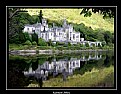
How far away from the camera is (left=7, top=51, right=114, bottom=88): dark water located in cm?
380

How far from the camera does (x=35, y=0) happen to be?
3.77m

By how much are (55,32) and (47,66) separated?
0.35m

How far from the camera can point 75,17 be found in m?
3.86

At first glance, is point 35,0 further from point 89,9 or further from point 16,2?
point 89,9

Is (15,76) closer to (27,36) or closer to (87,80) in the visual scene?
(27,36)

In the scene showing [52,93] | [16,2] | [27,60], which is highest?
[16,2]

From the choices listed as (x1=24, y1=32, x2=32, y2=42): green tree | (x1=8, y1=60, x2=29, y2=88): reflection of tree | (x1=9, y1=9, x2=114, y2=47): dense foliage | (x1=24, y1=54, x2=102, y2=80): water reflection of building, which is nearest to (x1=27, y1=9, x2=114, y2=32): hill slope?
(x1=9, y1=9, x2=114, y2=47): dense foliage

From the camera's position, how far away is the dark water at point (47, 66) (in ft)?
12.5

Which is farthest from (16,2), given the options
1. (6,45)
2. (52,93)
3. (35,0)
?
(52,93)

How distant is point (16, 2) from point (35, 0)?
18 cm

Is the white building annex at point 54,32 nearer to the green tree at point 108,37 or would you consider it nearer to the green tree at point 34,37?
the green tree at point 34,37

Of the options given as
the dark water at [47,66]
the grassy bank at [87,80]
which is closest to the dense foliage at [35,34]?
the dark water at [47,66]

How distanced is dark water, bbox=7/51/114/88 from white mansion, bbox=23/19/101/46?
17 cm

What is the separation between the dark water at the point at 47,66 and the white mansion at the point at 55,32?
0.17m
